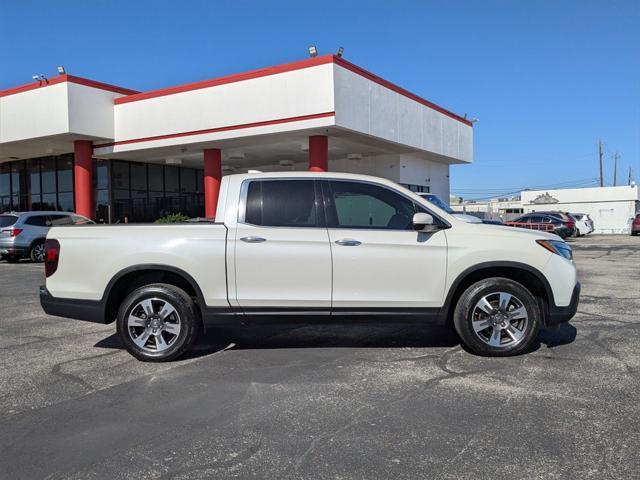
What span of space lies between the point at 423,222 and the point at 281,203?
151cm

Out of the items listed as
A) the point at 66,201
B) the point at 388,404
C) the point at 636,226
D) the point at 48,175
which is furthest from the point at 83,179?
the point at 636,226

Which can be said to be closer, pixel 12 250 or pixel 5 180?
pixel 12 250

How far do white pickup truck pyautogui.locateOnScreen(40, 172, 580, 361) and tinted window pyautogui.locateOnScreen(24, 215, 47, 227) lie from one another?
13640mm

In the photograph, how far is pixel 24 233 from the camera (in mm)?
17703

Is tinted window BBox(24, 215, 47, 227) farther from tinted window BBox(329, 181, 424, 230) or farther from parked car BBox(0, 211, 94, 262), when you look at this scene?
tinted window BBox(329, 181, 424, 230)

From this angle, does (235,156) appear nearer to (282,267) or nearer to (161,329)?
(161,329)

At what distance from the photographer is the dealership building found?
19438 millimetres

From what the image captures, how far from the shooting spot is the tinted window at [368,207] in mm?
5816

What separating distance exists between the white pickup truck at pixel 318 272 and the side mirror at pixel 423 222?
0.01m

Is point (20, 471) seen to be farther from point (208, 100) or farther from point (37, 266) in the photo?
point (208, 100)

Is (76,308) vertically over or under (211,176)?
under

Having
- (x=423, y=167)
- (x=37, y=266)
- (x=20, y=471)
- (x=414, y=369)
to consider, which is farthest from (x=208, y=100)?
(x=20, y=471)

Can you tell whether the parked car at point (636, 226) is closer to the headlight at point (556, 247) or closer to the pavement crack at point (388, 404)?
the headlight at point (556, 247)

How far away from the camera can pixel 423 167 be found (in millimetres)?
29703
